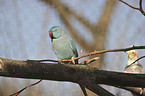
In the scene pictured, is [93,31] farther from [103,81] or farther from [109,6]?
[103,81]

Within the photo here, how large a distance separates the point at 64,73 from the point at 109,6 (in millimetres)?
2189

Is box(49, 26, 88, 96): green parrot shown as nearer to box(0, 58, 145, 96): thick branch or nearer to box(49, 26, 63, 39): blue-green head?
box(49, 26, 63, 39): blue-green head

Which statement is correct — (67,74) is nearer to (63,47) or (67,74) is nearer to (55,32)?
(63,47)

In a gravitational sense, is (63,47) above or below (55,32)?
below

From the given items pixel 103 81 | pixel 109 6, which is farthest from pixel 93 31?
pixel 103 81

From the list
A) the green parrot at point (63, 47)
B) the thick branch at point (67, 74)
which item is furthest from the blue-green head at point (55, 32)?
the thick branch at point (67, 74)

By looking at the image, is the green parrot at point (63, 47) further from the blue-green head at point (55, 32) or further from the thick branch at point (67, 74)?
the thick branch at point (67, 74)

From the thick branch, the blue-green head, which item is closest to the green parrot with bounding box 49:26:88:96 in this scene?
the blue-green head

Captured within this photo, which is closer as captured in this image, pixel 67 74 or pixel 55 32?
pixel 67 74

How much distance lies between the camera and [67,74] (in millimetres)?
781

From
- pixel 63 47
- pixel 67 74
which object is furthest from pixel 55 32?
pixel 67 74

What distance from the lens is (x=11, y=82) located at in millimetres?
2049

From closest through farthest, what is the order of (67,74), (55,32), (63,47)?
(67,74) < (63,47) < (55,32)

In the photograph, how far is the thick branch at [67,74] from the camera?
71 centimetres
